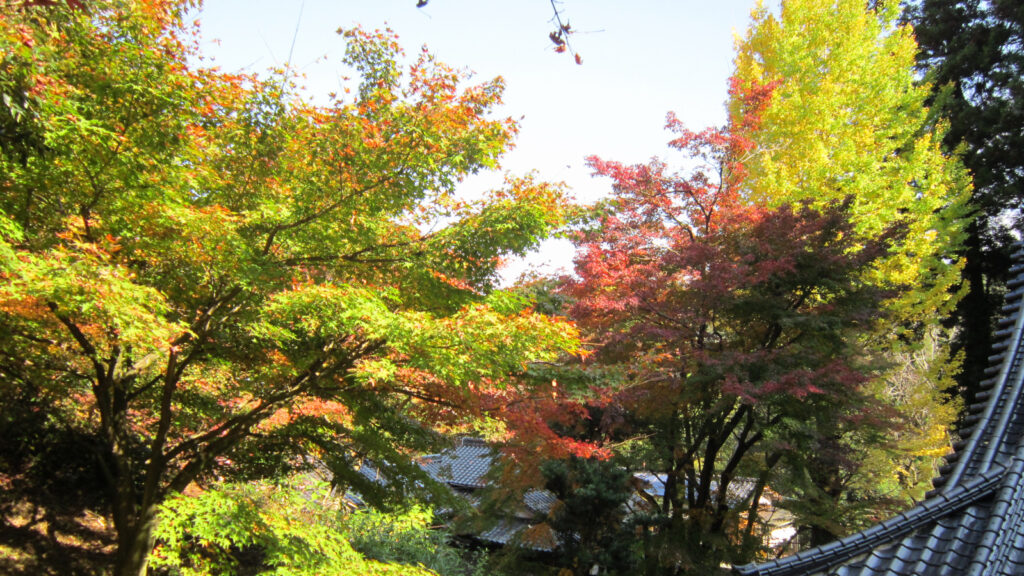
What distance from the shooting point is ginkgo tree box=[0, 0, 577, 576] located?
4668mm

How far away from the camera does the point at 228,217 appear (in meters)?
5.23

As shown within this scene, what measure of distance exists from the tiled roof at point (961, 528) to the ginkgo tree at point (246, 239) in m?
3.07

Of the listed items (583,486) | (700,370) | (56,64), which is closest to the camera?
(56,64)

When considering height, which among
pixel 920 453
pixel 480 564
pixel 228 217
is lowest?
pixel 480 564

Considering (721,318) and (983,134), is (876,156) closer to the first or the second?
(983,134)

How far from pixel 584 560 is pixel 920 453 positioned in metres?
6.20

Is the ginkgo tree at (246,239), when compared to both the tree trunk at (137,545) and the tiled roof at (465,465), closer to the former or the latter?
the tree trunk at (137,545)

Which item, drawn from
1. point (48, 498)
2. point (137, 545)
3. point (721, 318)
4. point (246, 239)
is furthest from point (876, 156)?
point (48, 498)

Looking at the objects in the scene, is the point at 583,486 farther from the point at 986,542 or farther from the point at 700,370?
the point at 986,542

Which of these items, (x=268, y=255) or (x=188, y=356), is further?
(x=188, y=356)

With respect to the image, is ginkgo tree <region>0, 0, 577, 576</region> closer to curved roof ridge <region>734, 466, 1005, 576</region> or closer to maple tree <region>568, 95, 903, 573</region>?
maple tree <region>568, 95, 903, 573</region>

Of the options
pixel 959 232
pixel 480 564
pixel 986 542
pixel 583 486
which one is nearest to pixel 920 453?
pixel 959 232

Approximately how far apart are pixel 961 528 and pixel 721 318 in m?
6.39

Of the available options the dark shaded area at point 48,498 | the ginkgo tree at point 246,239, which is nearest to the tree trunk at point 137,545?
the ginkgo tree at point 246,239
